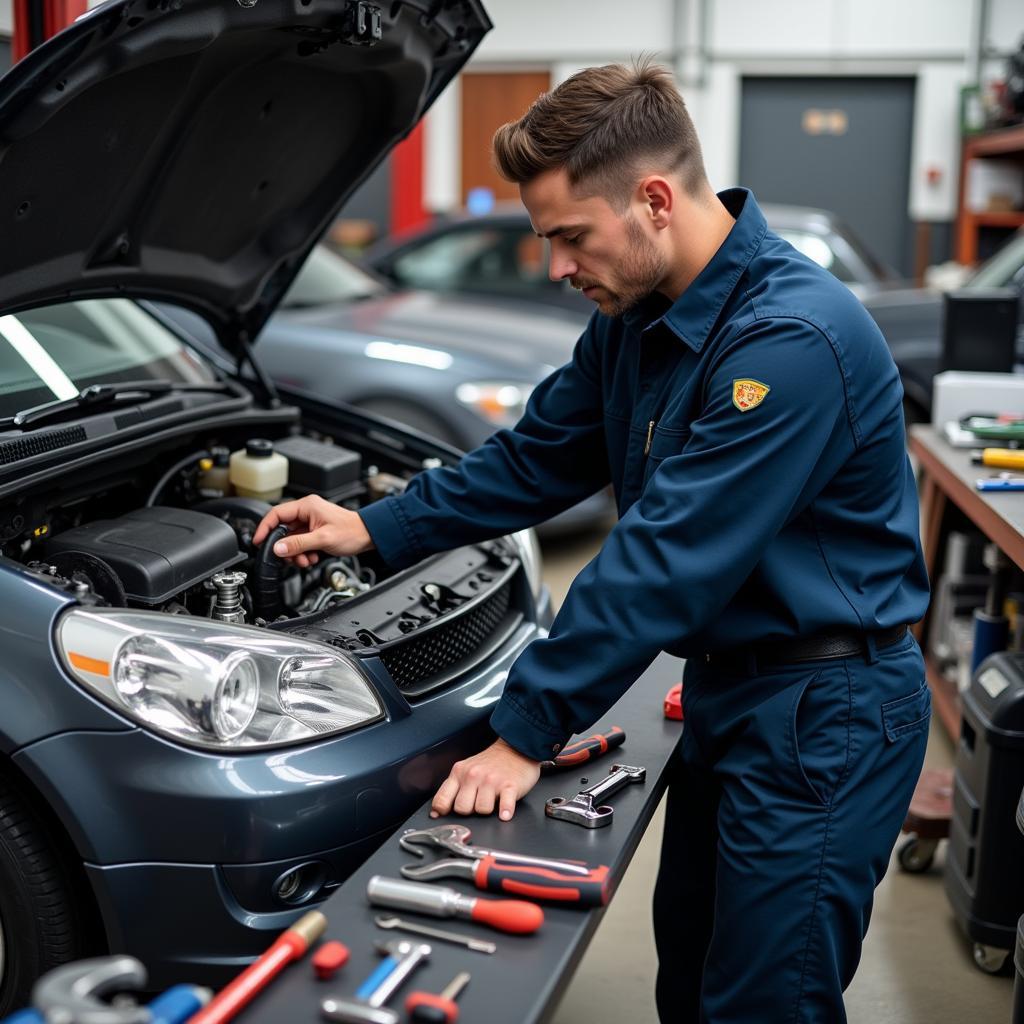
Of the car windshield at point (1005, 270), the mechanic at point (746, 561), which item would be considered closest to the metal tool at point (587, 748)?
the mechanic at point (746, 561)

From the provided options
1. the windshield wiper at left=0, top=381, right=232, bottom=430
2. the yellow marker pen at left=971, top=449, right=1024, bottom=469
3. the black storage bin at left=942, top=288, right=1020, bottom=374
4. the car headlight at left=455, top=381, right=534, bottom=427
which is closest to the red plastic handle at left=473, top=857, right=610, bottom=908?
the windshield wiper at left=0, top=381, right=232, bottom=430

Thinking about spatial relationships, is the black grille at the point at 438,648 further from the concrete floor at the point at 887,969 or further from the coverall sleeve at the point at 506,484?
the concrete floor at the point at 887,969

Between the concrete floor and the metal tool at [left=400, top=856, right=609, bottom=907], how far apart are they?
0.82 meters

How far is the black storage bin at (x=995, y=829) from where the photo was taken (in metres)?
2.45

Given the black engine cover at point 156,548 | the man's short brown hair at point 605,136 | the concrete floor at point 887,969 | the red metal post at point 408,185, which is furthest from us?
the red metal post at point 408,185

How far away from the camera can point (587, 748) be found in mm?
1893

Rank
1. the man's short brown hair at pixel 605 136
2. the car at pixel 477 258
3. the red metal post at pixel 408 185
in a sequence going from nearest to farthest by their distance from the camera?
the man's short brown hair at pixel 605 136
the car at pixel 477 258
the red metal post at pixel 408 185

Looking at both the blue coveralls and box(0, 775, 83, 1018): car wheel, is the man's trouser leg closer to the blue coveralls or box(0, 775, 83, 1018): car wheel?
the blue coveralls

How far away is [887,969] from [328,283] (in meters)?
4.03

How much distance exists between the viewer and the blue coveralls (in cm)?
158

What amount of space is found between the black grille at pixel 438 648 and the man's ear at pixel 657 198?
808 millimetres

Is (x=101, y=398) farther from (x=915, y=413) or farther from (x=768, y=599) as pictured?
(x=915, y=413)

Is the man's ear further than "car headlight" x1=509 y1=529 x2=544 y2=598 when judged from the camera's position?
No

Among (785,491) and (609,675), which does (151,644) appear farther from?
(785,491)
